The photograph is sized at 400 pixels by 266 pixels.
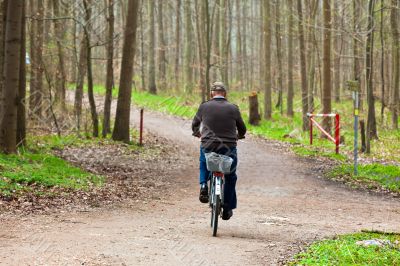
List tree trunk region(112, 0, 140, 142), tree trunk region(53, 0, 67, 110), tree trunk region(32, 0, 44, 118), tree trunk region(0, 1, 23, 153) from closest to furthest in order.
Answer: tree trunk region(0, 1, 23, 153)
tree trunk region(112, 0, 140, 142)
tree trunk region(32, 0, 44, 118)
tree trunk region(53, 0, 67, 110)

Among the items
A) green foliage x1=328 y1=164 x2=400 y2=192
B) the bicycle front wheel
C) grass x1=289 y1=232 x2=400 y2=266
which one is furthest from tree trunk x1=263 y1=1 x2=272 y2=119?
grass x1=289 y1=232 x2=400 y2=266

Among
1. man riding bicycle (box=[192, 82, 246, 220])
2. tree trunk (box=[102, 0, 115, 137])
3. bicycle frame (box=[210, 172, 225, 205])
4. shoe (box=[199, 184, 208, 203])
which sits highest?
tree trunk (box=[102, 0, 115, 137])

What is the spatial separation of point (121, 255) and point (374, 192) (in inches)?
318

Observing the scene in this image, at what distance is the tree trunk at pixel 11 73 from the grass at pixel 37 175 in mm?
434

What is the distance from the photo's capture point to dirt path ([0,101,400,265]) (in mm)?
6312

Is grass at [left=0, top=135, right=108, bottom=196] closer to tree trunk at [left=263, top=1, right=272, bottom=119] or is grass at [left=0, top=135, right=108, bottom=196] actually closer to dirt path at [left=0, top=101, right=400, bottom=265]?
dirt path at [left=0, top=101, right=400, bottom=265]

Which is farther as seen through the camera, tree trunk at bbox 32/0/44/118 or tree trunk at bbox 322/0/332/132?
tree trunk at bbox 322/0/332/132

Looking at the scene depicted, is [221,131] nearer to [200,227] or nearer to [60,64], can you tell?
[200,227]

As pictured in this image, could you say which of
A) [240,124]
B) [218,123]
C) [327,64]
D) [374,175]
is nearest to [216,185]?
[218,123]

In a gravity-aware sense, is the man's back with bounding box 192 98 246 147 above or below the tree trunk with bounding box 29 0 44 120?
below

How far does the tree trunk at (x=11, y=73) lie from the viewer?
11.9 m

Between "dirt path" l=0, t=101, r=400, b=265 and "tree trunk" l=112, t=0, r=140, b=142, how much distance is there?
424cm

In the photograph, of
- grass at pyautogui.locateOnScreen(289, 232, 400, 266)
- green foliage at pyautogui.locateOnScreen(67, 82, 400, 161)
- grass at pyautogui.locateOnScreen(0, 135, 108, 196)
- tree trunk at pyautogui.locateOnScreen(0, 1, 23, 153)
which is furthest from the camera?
green foliage at pyautogui.locateOnScreen(67, 82, 400, 161)

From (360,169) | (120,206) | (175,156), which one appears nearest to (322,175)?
(360,169)
